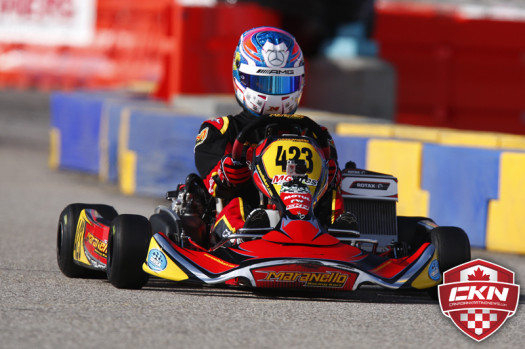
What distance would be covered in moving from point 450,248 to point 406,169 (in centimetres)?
300

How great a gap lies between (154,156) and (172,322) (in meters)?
5.95

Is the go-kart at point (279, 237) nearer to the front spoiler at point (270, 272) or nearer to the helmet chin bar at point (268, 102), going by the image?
the front spoiler at point (270, 272)

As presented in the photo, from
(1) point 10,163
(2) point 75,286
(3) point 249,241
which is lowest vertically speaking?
(1) point 10,163

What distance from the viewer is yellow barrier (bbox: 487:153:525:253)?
26.2ft

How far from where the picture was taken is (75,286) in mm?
5812

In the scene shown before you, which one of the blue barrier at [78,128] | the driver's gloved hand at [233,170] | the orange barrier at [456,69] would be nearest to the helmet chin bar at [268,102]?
the driver's gloved hand at [233,170]

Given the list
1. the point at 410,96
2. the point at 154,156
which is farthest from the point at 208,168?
the point at 410,96

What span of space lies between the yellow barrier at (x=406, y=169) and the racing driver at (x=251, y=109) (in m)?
2.42

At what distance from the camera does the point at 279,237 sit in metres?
5.41

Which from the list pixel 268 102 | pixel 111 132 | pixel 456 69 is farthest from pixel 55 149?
pixel 268 102

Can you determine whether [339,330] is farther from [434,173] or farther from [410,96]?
[410,96]

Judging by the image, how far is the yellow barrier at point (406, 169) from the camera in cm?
859

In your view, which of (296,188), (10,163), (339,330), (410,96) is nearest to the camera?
(339,330)

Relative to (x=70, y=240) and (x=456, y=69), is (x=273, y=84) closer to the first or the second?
(x=70, y=240)
